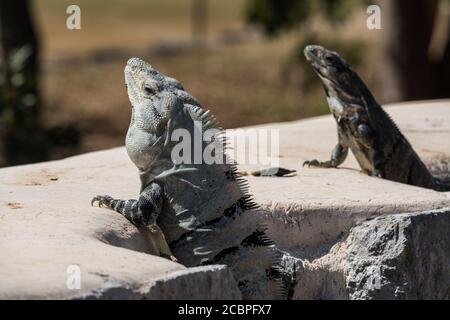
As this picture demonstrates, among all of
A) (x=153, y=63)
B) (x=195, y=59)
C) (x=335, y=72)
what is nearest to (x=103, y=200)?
(x=335, y=72)

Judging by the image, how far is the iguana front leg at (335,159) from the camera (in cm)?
799

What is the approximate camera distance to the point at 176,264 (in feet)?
17.3

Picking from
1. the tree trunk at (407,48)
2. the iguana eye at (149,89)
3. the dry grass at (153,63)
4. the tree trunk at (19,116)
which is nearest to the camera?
the iguana eye at (149,89)

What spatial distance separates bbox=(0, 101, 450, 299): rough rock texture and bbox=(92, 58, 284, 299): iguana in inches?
7.3

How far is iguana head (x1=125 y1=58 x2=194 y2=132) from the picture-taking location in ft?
20.0

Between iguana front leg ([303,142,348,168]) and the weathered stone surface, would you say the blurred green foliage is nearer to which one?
iguana front leg ([303,142,348,168])

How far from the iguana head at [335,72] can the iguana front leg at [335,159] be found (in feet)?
1.54

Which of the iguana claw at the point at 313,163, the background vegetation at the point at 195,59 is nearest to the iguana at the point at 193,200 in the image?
the iguana claw at the point at 313,163

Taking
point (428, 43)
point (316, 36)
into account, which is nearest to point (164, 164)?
point (428, 43)

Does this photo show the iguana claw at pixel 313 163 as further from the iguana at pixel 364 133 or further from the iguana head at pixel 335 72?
the iguana head at pixel 335 72

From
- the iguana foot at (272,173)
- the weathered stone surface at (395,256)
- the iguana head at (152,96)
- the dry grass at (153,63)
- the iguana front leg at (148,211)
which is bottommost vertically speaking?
the dry grass at (153,63)

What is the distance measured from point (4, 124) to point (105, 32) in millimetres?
13811

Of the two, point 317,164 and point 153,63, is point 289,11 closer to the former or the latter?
point 153,63

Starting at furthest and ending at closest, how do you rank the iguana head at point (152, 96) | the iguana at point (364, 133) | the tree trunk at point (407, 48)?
the tree trunk at point (407, 48) < the iguana at point (364, 133) < the iguana head at point (152, 96)
